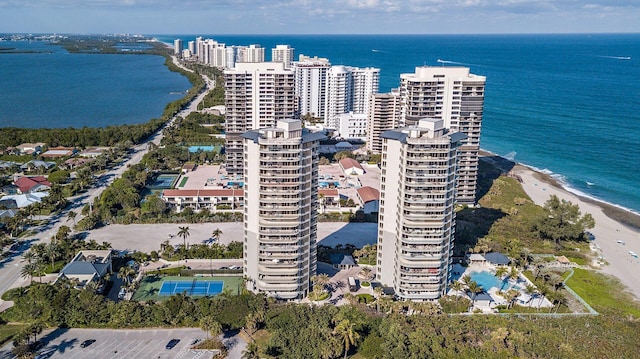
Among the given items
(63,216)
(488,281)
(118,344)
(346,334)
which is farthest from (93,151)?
(346,334)

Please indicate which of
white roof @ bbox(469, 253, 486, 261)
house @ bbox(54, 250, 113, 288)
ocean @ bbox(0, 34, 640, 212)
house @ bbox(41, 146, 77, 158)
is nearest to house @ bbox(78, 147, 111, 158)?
house @ bbox(41, 146, 77, 158)

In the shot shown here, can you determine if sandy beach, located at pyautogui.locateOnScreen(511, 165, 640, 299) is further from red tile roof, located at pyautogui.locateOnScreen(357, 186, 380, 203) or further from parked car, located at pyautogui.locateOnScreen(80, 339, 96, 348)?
parked car, located at pyautogui.locateOnScreen(80, 339, 96, 348)

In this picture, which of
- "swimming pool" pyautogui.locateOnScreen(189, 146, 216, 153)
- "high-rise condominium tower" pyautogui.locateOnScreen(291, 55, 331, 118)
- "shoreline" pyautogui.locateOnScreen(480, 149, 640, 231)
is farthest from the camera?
"high-rise condominium tower" pyautogui.locateOnScreen(291, 55, 331, 118)

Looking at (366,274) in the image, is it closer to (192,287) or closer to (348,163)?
(192,287)

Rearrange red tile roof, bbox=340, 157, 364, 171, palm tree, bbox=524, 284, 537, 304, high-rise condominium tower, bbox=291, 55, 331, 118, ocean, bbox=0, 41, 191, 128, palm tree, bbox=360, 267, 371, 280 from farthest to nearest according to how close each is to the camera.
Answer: ocean, bbox=0, 41, 191, 128 → high-rise condominium tower, bbox=291, 55, 331, 118 → red tile roof, bbox=340, 157, 364, 171 → palm tree, bbox=360, 267, 371, 280 → palm tree, bbox=524, 284, 537, 304

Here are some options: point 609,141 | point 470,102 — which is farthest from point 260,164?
point 609,141

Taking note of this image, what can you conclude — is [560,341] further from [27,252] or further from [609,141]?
[609,141]

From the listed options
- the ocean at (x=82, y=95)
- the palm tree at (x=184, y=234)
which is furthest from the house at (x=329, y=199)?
the ocean at (x=82, y=95)
